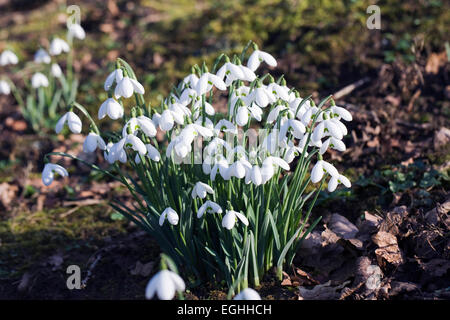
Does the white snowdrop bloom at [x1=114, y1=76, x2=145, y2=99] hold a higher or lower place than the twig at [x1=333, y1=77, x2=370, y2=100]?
lower

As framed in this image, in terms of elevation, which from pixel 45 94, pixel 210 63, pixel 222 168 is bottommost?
pixel 222 168

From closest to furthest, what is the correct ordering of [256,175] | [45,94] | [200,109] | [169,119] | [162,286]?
[162,286] < [256,175] < [169,119] < [200,109] < [45,94]

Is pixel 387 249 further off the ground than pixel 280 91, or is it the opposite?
pixel 280 91

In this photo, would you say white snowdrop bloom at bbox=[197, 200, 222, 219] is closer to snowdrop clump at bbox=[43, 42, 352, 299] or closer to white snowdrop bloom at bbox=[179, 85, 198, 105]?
snowdrop clump at bbox=[43, 42, 352, 299]

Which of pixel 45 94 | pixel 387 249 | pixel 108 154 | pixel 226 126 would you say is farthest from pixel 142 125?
pixel 45 94

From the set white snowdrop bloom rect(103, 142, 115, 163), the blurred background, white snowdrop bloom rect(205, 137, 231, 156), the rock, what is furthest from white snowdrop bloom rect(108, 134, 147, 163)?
the rock

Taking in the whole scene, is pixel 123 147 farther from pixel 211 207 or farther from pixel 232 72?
pixel 232 72
